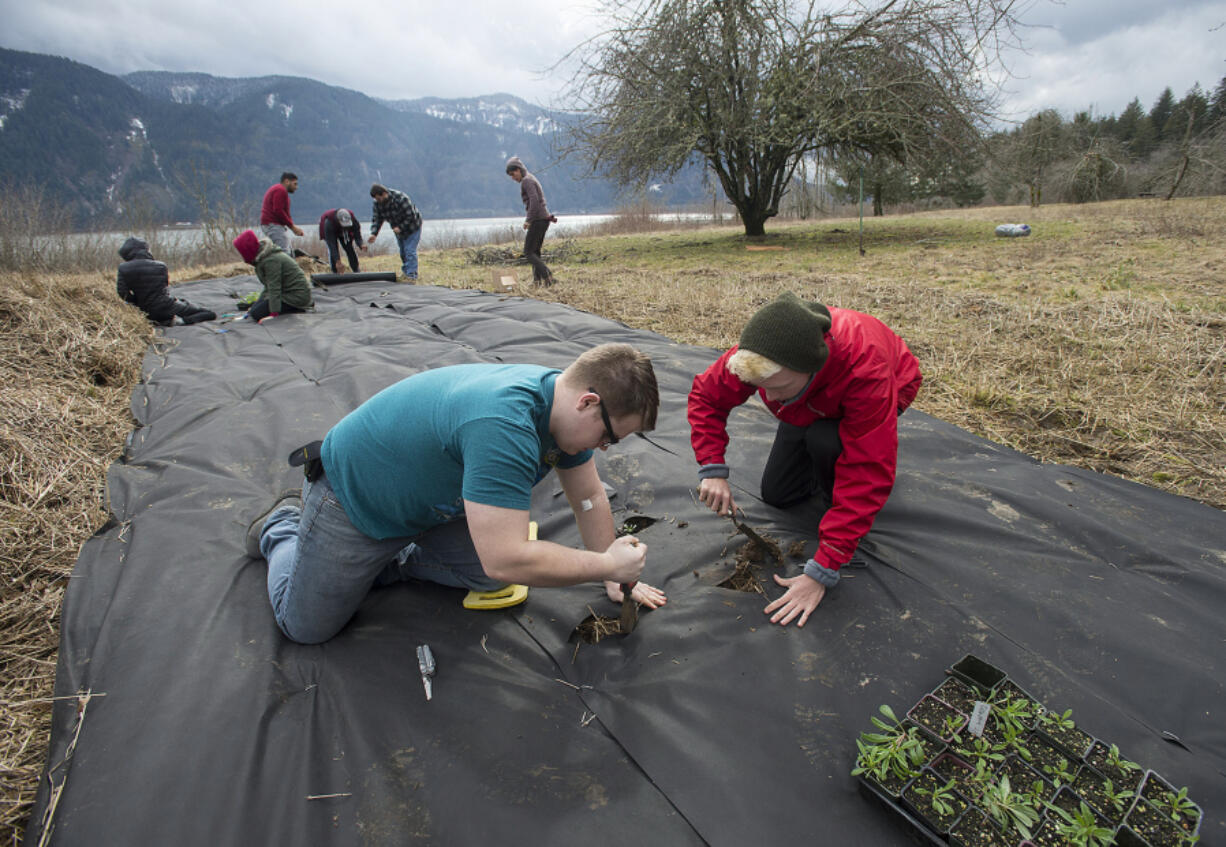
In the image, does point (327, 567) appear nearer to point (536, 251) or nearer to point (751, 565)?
point (751, 565)

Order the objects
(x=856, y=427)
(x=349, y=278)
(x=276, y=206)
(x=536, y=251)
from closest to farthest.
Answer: (x=856, y=427)
(x=349, y=278)
(x=276, y=206)
(x=536, y=251)

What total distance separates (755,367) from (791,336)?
0.14m

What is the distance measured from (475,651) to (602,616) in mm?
429

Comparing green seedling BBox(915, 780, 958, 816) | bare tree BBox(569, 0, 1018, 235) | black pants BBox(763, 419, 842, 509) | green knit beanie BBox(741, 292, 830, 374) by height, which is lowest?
green seedling BBox(915, 780, 958, 816)

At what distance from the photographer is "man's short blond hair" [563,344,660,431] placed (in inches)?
52.8

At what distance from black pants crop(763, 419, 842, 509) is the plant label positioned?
88 cm

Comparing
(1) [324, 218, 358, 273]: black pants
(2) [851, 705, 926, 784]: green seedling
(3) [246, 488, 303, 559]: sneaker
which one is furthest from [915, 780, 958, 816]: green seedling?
(1) [324, 218, 358, 273]: black pants

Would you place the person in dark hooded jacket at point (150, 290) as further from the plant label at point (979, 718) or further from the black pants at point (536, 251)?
the plant label at point (979, 718)

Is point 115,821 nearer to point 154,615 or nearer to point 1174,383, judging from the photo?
point 154,615

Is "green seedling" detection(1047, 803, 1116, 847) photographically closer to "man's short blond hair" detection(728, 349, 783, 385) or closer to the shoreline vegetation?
"man's short blond hair" detection(728, 349, 783, 385)

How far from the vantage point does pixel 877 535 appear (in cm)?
214

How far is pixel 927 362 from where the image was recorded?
401cm

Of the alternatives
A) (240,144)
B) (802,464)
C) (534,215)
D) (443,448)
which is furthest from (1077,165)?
(240,144)

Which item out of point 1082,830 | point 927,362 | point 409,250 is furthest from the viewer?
point 409,250
